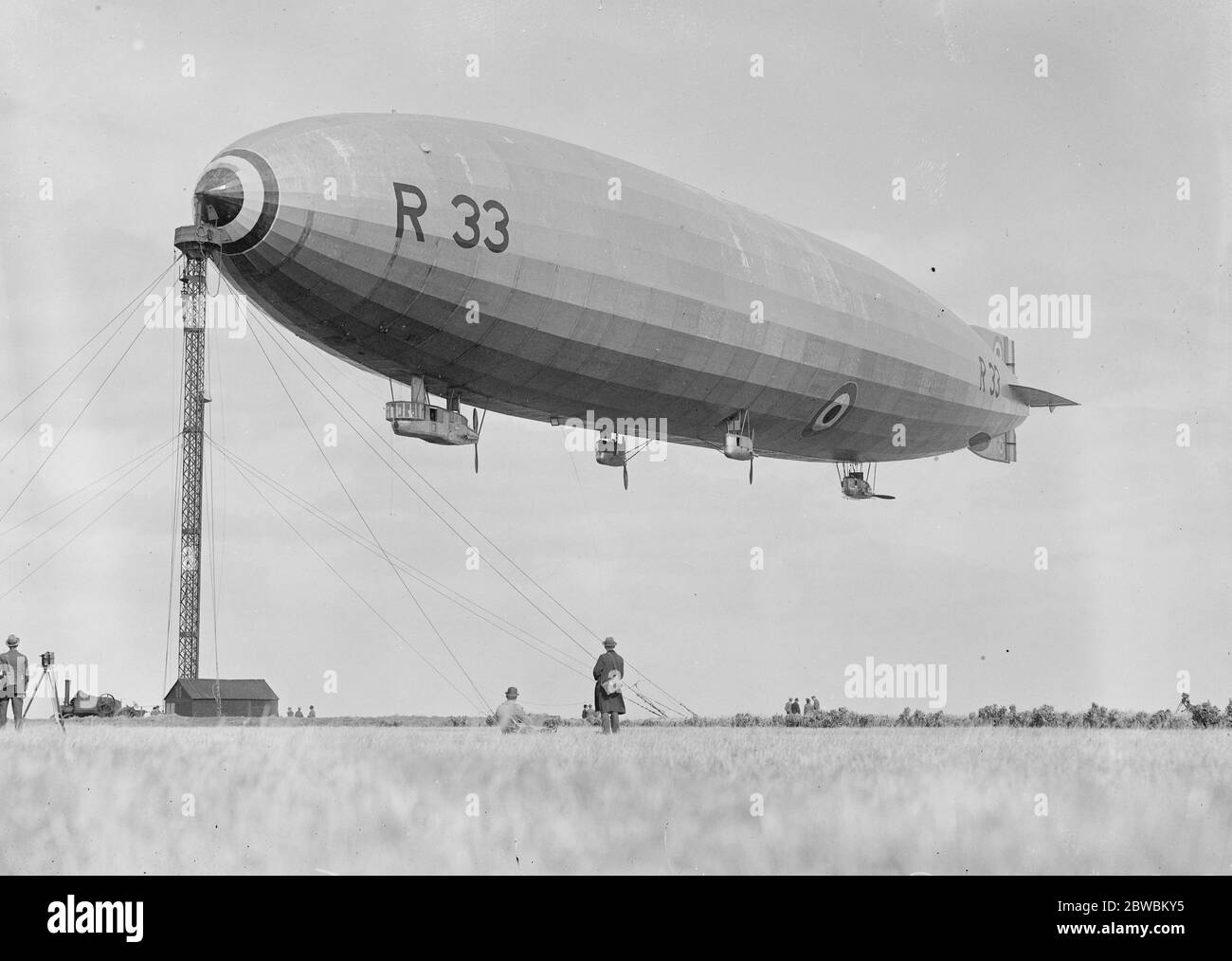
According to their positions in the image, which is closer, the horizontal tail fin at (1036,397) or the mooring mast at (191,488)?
the horizontal tail fin at (1036,397)

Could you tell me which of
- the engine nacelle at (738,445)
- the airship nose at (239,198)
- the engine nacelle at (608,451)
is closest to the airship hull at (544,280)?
the airship nose at (239,198)

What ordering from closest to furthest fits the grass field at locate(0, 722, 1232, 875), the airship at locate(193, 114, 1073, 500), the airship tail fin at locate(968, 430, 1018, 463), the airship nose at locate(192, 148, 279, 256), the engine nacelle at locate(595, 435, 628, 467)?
the grass field at locate(0, 722, 1232, 875) < the airship nose at locate(192, 148, 279, 256) < the airship at locate(193, 114, 1073, 500) < the engine nacelle at locate(595, 435, 628, 467) < the airship tail fin at locate(968, 430, 1018, 463)

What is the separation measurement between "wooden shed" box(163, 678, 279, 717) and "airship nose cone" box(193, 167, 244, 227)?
31.3 meters

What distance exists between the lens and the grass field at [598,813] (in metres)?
17.2

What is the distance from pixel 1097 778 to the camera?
790 inches

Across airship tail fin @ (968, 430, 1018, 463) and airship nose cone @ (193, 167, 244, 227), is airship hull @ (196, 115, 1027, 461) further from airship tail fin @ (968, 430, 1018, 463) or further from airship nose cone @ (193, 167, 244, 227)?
airship tail fin @ (968, 430, 1018, 463)

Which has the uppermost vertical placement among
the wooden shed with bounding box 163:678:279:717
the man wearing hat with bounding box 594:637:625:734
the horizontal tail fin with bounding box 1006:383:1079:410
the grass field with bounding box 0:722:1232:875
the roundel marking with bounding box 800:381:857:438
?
the horizontal tail fin with bounding box 1006:383:1079:410

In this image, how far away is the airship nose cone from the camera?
27891 mm

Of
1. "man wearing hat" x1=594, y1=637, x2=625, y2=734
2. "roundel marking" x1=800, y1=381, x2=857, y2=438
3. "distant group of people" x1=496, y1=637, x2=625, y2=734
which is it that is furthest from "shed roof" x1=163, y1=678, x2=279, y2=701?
"man wearing hat" x1=594, y1=637, x2=625, y2=734

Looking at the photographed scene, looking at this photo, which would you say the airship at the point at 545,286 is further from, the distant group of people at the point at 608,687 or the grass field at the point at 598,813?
the grass field at the point at 598,813

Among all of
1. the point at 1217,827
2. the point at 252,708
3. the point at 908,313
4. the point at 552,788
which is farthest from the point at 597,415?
the point at 252,708

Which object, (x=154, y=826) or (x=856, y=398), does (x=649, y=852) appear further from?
(x=856, y=398)

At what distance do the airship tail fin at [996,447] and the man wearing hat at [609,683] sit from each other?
2769cm

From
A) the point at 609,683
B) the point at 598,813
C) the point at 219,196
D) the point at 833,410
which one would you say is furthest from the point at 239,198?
the point at 833,410
